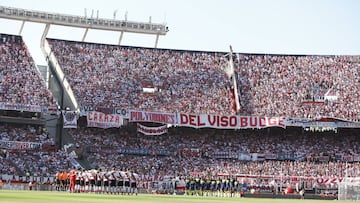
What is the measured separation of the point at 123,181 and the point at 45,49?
1293 inches

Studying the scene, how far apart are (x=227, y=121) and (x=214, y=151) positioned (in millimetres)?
3344

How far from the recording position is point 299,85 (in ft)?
258

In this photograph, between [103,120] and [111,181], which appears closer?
[111,181]

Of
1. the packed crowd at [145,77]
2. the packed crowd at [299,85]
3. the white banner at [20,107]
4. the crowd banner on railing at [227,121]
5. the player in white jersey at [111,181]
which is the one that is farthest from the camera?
the packed crowd at [299,85]

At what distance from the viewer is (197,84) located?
257ft

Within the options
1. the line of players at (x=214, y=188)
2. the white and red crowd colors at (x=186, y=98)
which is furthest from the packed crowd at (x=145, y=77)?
the line of players at (x=214, y=188)

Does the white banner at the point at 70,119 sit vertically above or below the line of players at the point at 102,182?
above

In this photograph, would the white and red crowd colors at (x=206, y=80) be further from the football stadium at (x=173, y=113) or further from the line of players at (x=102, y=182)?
the line of players at (x=102, y=182)

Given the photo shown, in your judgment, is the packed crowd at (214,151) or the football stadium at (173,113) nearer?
the football stadium at (173,113)

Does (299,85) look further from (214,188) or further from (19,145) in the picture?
(19,145)

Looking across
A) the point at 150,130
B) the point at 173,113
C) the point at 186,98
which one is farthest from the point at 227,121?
the point at 150,130

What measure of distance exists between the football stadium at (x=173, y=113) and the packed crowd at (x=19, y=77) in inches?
4.3

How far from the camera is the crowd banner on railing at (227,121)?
7206 centimetres

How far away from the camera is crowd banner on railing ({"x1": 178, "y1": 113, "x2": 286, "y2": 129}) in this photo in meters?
72.1
